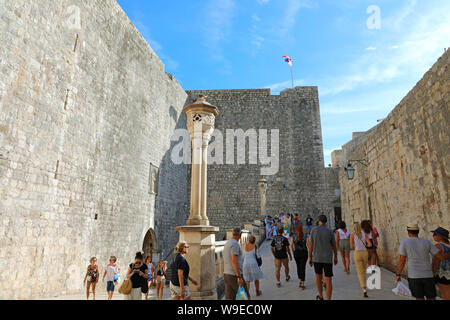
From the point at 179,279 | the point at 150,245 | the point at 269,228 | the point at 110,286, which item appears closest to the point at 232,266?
the point at 179,279

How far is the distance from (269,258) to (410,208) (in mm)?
5629

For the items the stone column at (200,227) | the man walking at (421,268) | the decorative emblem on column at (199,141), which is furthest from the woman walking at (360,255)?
the decorative emblem on column at (199,141)

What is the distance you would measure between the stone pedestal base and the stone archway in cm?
1162

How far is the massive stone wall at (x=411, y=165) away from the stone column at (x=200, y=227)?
13.4 feet

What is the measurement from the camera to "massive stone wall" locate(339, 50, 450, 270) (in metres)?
4.77

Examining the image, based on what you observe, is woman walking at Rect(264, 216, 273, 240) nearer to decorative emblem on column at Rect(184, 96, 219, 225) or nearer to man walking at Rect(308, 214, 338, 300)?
decorative emblem on column at Rect(184, 96, 219, 225)

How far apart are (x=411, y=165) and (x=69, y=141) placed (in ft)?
33.2

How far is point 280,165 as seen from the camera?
2289cm

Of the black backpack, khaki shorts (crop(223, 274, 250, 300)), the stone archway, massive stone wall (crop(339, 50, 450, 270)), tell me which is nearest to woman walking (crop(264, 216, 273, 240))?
the stone archway

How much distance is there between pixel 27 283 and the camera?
7602mm

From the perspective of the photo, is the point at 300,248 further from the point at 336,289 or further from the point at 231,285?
the point at 231,285

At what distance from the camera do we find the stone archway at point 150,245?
16344mm

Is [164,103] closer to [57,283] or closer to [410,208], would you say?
[57,283]

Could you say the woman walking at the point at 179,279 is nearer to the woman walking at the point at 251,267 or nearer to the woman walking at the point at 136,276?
the woman walking at the point at 136,276
